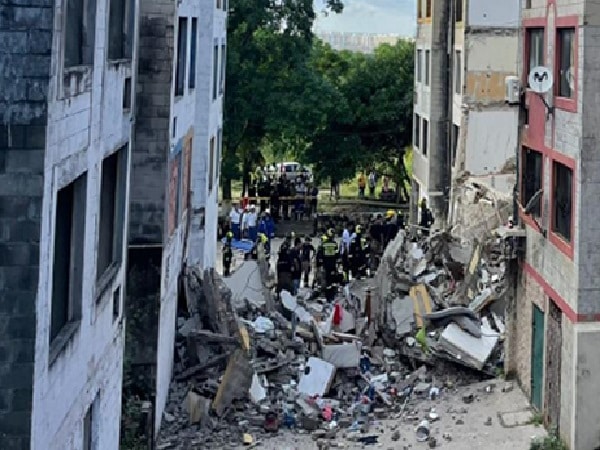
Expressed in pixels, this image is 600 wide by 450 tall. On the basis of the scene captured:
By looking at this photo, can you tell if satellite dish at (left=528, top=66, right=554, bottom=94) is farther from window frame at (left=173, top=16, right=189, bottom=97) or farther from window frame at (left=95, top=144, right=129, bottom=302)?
window frame at (left=95, top=144, right=129, bottom=302)

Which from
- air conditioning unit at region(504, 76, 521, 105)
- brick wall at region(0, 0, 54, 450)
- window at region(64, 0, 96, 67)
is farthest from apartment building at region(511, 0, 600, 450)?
brick wall at region(0, 0, 54, 450)

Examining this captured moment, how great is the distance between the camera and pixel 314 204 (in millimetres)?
35562

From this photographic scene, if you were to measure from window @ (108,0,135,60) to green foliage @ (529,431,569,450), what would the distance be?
8.16 meters

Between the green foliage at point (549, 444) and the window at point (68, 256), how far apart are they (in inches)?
313

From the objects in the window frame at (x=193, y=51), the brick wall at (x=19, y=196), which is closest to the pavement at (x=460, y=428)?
the window frame at (x=193, y=51)

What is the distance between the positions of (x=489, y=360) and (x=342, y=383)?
2.90 metres

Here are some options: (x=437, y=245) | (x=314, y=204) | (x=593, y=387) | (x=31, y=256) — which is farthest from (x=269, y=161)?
(x=31, y=256)

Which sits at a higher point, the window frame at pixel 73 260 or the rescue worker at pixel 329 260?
the window frame at pixel 73 260

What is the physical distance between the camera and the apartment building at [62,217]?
6.60 m

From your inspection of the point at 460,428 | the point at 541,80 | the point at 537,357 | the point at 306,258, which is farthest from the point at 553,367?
the point at 306,258

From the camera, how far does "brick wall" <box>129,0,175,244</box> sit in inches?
520

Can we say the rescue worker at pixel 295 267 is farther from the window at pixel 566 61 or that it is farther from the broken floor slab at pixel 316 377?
the window at pixel 566 61

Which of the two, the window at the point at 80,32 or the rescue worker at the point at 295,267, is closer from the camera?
the window at the point at 80,32

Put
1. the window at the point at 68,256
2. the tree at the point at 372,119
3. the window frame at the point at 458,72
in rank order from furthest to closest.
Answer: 1. the tree at the point at 372,119
2. the window frame at the point at 458,72
3. the window at the point at 68,256
